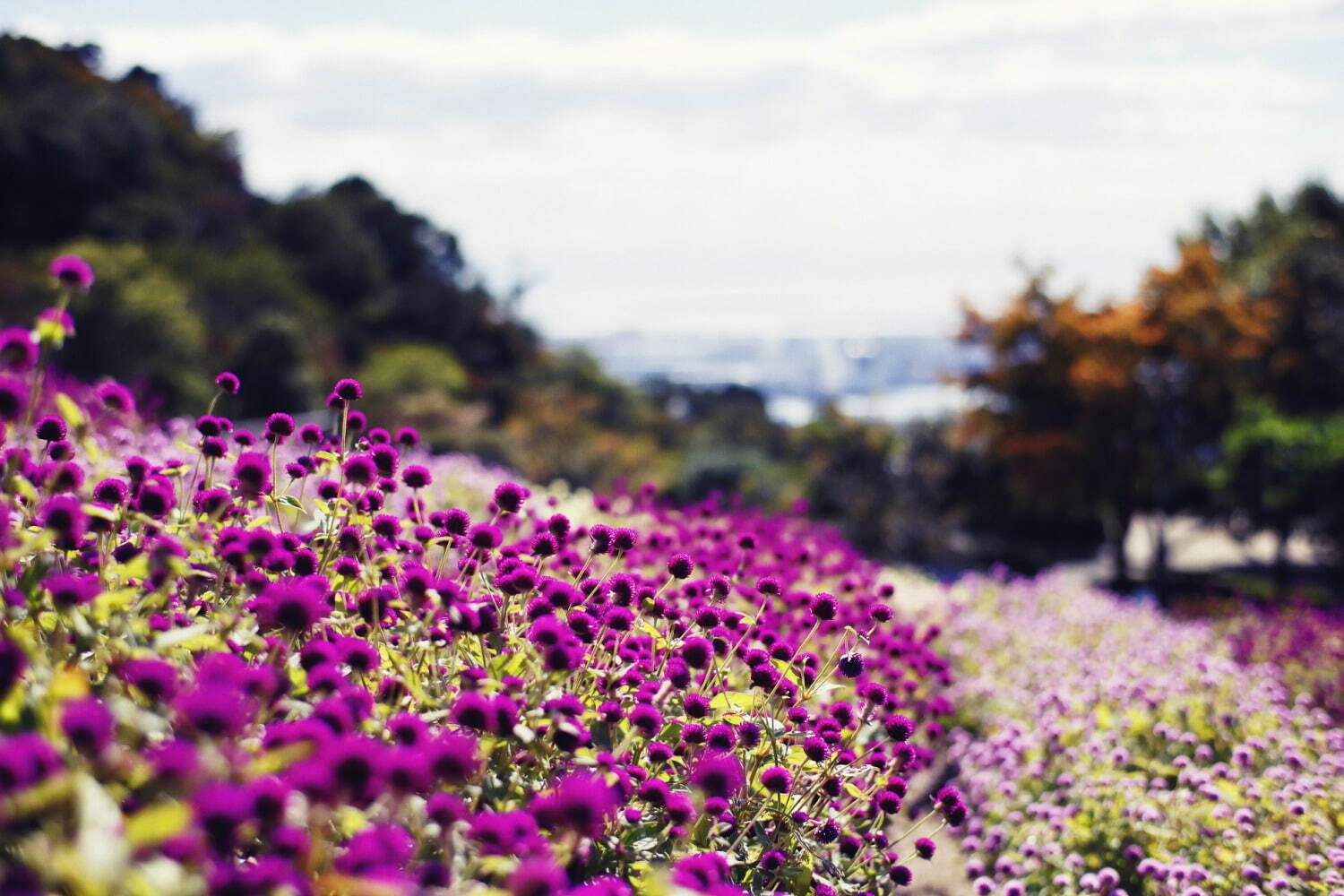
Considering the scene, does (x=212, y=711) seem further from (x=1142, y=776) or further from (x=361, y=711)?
(x=1142, y=776)

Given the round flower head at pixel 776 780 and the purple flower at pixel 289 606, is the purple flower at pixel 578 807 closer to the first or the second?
the purple flower at pixel 289 606

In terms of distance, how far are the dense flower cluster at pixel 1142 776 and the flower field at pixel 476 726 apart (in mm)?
26

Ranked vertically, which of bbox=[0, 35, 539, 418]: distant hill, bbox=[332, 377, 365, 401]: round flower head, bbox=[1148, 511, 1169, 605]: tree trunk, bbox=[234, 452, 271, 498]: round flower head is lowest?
bbox=[1148, 511, 1169, 605]: tree trunk

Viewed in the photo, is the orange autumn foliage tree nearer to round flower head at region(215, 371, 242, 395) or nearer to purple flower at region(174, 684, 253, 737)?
round flower head at region(215, 371, 242, 395)

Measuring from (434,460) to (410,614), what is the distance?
8560 millimetres

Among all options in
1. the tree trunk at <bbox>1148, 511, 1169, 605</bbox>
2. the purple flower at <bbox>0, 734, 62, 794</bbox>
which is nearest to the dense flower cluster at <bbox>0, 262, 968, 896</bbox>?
the purple flower at <bbox>0, 734, 62, 794</bbox>

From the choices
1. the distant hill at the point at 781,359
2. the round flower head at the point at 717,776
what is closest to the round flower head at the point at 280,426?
the round flower head at the point at 717,776

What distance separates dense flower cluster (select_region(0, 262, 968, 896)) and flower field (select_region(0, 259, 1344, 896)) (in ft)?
0.04

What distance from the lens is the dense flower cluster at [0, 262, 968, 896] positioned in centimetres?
161

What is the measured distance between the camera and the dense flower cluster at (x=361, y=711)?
1.61m

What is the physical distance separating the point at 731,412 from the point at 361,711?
49545 mm

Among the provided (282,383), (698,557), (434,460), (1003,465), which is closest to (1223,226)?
(1003,465)

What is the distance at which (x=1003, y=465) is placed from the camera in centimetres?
2639

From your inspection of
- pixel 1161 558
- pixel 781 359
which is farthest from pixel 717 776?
pixel 781 359
